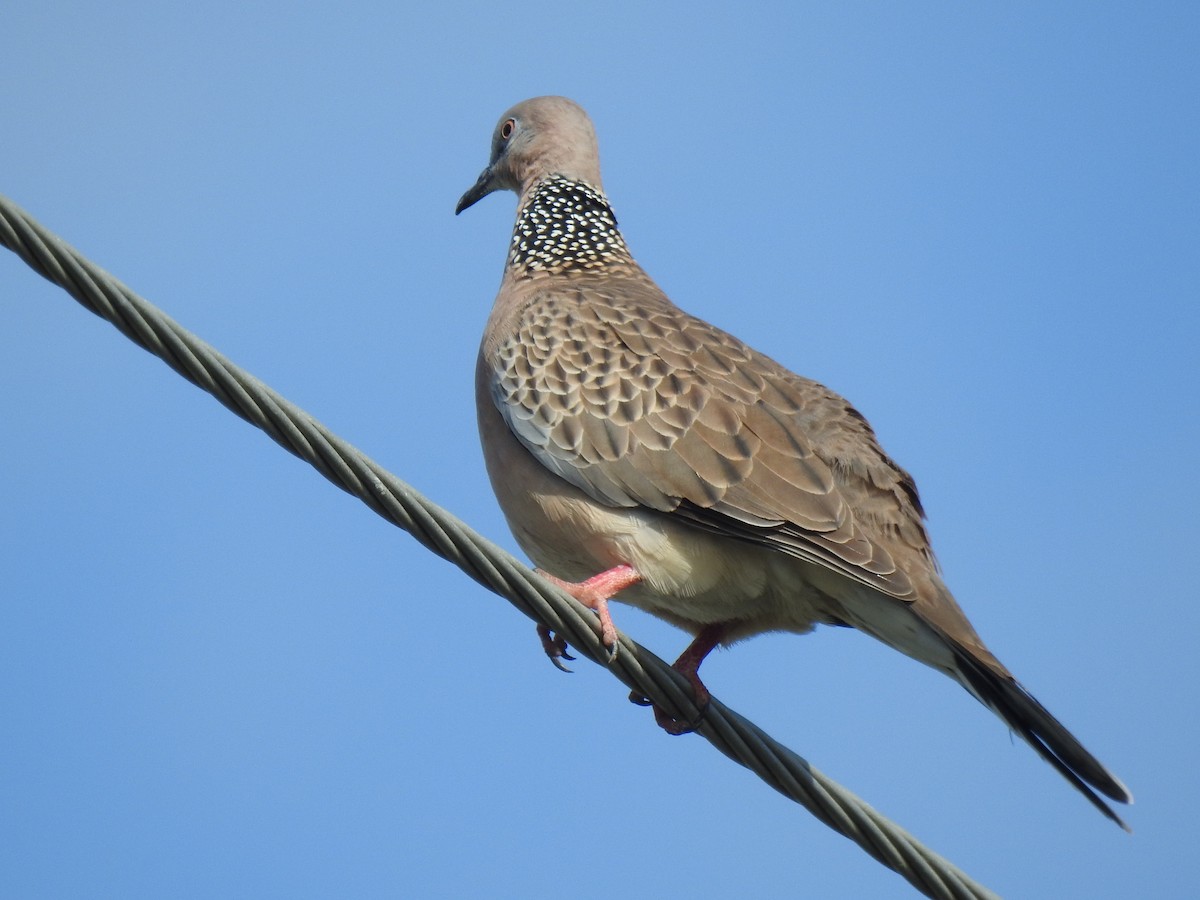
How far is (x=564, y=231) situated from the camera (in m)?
7.00

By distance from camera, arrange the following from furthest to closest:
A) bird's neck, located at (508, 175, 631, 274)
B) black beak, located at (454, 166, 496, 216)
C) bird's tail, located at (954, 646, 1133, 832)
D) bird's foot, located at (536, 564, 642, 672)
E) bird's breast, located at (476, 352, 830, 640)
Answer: black beak, located at (454, 166, 496, 216), bird's neck, located at (508, 175, 631, 274), bird's breast, located at (476, 352, 830, 640), bird's foot, located at (536, 564, 642, 672), bird's tail, located at (954, 646, 1133, 832)

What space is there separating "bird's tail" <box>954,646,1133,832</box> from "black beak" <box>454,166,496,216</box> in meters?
4.03

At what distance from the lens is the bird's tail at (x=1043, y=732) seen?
4.61m

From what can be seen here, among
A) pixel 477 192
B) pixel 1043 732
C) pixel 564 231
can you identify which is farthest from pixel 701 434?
pixel 477 192

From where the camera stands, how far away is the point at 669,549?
5309 millimetres

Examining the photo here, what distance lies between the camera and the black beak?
810cm

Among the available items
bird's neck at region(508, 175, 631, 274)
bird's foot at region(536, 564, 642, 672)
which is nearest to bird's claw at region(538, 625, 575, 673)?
bird's foot at region(536, 564, 642, 672)

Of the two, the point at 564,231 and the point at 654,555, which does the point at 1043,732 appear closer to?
the point at 654,555

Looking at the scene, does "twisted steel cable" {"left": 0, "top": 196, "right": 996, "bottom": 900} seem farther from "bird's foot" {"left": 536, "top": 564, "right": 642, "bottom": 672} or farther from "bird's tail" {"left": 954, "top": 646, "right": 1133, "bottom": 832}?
"bird's tail" {"left": 954, "top": 646, "right": 1133, "bottom": 832}

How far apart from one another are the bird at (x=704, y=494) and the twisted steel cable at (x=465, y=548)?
1.69 feet

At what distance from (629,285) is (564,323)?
782 millimetres

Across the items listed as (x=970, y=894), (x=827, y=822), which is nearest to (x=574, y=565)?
(x=827, y=822)

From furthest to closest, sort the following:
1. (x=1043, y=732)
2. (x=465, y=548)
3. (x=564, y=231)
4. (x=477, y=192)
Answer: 1. (x=477, y=192)
2. (x=564, y=231)
3. (x=1043, y=732)
4. (x=465, y=548)

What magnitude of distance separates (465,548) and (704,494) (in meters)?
1.67
